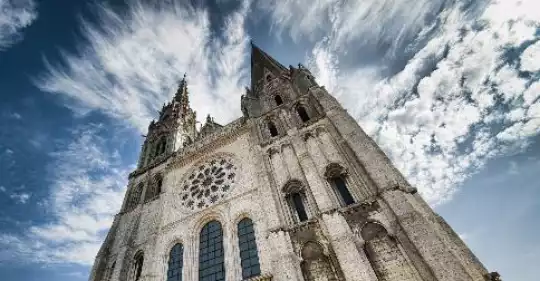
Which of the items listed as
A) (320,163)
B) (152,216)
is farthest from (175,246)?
(320,163)

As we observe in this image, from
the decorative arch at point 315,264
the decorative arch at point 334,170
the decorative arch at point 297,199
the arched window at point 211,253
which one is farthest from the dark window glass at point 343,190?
the arched window at point 211,253

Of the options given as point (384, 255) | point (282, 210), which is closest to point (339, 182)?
Result: point (282, 210)

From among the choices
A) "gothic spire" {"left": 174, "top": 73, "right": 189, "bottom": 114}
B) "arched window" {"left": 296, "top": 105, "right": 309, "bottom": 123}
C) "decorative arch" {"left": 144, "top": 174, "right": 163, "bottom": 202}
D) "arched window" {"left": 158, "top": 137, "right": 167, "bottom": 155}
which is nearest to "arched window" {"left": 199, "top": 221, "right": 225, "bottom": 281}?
"decorative arch" {"left": 144, "top": 174, "right": 163, "bottom": 202}

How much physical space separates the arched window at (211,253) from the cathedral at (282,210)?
0.06 meters

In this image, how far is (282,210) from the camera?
1180 centimetres

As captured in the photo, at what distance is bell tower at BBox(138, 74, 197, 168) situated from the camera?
21859mm

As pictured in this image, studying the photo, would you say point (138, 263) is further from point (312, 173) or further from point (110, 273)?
point (312, 173)

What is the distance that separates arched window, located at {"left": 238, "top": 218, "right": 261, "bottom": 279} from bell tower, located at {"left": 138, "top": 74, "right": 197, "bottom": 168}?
1002cm

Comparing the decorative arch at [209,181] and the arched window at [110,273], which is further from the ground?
the decorative arch at [209,181]

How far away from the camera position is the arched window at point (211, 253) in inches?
480

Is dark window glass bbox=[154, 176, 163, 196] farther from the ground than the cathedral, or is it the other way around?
dark window glass bbox=[154, 176, 163, 196]

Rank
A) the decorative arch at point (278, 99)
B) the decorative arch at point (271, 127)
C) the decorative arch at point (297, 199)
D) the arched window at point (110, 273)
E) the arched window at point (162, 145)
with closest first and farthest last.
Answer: the decorative arch at point (297, 199), the arched window at point (110, 273), the decorative arch at point (271, 127), the decorative arch at point (278, 99), the arched window at point (162, 145)

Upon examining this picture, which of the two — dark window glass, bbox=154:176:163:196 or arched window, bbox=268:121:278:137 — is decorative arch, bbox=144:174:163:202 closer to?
dark window glass, bbox=154:176:163:196

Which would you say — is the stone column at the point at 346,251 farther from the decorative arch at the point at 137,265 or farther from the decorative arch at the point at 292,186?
the decorative arch at the point at 137,265
